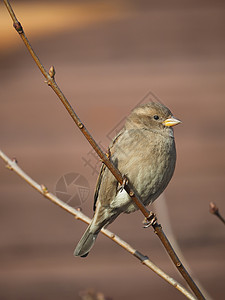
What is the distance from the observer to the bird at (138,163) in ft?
9.46

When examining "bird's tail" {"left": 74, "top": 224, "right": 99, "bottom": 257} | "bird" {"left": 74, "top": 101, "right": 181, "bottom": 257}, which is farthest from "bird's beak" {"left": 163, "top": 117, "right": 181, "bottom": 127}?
"bird's tail" {"left": 74, "top": 224, "right": 99, "bottom": 257}

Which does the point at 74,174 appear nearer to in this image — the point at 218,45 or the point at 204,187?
the point at 204,187

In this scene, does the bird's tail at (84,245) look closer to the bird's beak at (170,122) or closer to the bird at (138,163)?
the bird at (138,163)

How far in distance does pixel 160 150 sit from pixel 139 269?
224 cm

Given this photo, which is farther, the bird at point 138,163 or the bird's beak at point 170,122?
the bird's beak at point 170,122

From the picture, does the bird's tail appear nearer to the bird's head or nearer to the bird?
the bird

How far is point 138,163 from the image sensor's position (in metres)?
2.87

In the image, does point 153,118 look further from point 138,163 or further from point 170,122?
point 138,163

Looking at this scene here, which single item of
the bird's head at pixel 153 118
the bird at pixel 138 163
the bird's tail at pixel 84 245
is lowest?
the bird's tail at pixel 84 245

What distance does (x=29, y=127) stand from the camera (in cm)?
500

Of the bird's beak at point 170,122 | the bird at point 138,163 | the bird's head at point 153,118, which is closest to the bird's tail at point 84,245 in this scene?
the bird at point 138,163

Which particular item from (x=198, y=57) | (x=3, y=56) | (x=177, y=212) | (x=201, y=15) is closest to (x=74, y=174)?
(x=177, y=212)

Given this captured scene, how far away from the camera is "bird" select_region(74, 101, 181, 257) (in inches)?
113

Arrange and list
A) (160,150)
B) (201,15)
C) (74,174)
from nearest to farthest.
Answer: (160,150), (74,174), (201,15)
